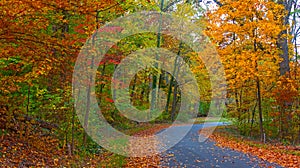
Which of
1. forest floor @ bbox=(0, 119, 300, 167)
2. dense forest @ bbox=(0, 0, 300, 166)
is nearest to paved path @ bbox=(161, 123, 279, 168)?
forest floor @ bbox=(0, 119, 300, 167)

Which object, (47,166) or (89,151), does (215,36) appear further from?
(47,166)

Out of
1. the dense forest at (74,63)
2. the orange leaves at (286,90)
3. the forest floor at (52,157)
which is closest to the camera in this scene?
the dense forest at (74,63)

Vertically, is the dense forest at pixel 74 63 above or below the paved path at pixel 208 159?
above

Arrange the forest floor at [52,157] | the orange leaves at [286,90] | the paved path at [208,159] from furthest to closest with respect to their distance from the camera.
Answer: the orange leaves at [286,90] → the paved path at [208,159] → the forest floor at [52,157]

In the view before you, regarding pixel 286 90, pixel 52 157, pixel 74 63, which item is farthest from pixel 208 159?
pixel 286 90

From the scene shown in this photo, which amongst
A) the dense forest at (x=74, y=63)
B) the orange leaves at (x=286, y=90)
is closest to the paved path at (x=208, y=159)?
the dense forest at (x=74, y=63)

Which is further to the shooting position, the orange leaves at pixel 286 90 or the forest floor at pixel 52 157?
the orange leaves at pixel 286 90

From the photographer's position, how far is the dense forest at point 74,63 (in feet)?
19.8

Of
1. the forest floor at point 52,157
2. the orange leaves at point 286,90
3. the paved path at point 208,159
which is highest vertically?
the orange leaves at point 286,90

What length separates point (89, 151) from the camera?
9.23 metres

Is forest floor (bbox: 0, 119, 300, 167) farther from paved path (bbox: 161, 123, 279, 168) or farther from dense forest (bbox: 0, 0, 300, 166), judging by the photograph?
paved path (bbox: 161, 123, 279, 168)

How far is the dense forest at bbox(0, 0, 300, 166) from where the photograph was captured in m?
6.04

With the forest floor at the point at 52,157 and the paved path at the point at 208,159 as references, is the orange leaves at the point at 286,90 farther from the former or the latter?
the paved path at the point at 208,159

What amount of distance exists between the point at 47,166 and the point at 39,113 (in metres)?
3.30
